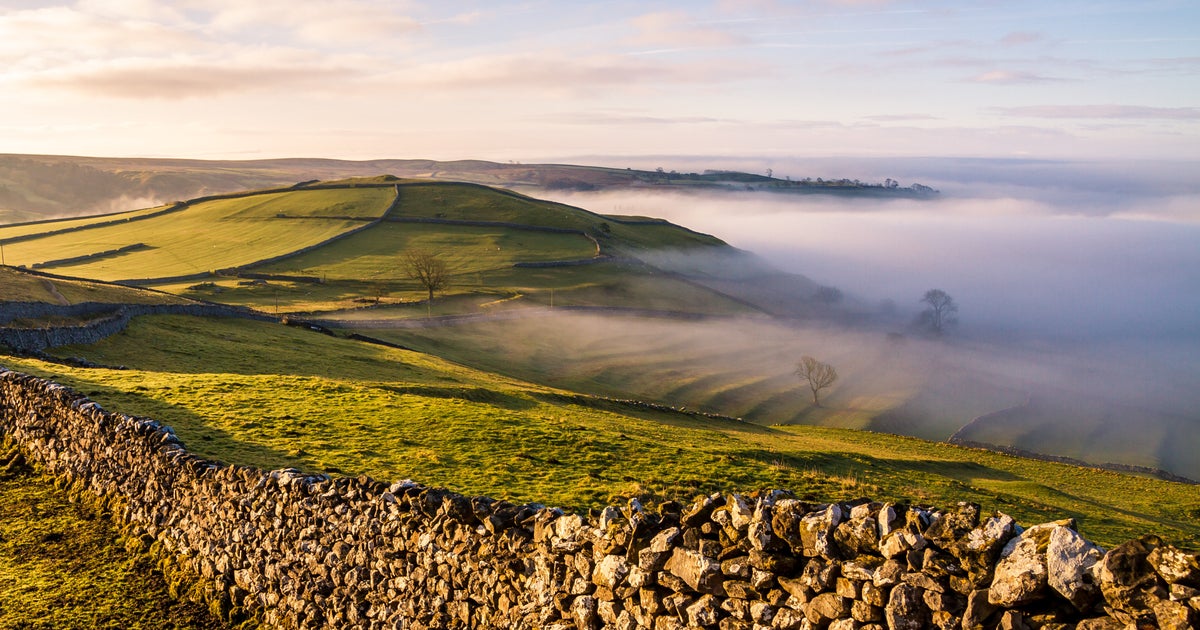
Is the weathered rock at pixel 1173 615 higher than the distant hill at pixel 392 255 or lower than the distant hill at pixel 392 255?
higher

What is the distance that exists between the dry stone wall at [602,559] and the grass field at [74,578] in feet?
1.74

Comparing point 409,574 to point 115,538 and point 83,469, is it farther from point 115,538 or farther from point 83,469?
point 83,469

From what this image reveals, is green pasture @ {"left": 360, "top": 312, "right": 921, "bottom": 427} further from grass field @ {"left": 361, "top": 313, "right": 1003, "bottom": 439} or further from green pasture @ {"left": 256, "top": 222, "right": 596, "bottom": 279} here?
green pasture @ {"left": 256, "top": 222, "right": 596, "bottom": 279}

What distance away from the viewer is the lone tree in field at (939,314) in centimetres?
15950

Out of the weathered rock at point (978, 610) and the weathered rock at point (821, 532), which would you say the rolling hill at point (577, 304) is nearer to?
the weathered rock at point (821, 532)

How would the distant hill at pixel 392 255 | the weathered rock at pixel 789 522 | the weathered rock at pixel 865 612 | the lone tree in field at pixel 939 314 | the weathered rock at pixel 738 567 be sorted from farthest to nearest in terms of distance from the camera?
the lone tree in field at pixel 939 314 < the distant hill at pixel 392 255 < the weathered rock at pixel 738 567 < the weathered rock at pixel 789 522 < the weathered rock at pixel 865 612

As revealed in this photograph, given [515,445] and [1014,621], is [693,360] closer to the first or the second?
[515,445]

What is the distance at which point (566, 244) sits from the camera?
154875mm

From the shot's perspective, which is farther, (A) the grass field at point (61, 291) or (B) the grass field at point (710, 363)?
(B) the grass field at point (710, 363)

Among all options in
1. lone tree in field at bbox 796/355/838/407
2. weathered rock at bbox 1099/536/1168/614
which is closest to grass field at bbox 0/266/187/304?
weathered rock at bbox 1099/536/1168/614

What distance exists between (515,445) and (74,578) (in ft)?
36.5

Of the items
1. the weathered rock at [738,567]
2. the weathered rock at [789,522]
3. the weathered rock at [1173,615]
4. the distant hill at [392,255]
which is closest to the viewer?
the weathered rock at [1173,615]

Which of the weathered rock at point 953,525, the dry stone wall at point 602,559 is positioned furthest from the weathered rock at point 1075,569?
the weathered rock at point 953,525

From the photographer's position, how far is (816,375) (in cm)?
8875
